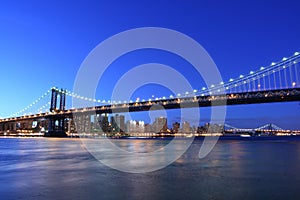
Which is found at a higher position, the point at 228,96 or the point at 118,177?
the point at 228,96

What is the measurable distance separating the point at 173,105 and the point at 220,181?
1759 inches

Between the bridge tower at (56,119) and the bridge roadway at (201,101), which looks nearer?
the bridge roadway at (201,101)

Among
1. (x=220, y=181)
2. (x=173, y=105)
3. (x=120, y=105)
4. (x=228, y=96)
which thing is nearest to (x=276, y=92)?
(x=228, y=96)

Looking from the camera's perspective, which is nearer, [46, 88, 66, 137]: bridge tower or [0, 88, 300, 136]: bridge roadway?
[0, 88, 300, 136]: bridge roadway

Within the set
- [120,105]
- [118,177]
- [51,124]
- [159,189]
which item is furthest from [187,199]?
[51,124]

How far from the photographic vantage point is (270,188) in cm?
748

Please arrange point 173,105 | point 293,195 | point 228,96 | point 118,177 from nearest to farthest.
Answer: point 293,195
point 118,177
point 228,96
point 173,105

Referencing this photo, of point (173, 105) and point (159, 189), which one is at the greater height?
point (173, 105)

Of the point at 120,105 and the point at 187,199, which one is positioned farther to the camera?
the point at 120,105

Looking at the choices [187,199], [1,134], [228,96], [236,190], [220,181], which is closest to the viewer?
[187,199]

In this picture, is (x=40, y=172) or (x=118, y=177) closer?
(x=118, y=177)

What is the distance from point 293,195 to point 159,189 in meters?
2.88

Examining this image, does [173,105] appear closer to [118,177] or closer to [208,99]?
[208,99]

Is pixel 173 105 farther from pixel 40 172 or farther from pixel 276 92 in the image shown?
pixel 40 172
